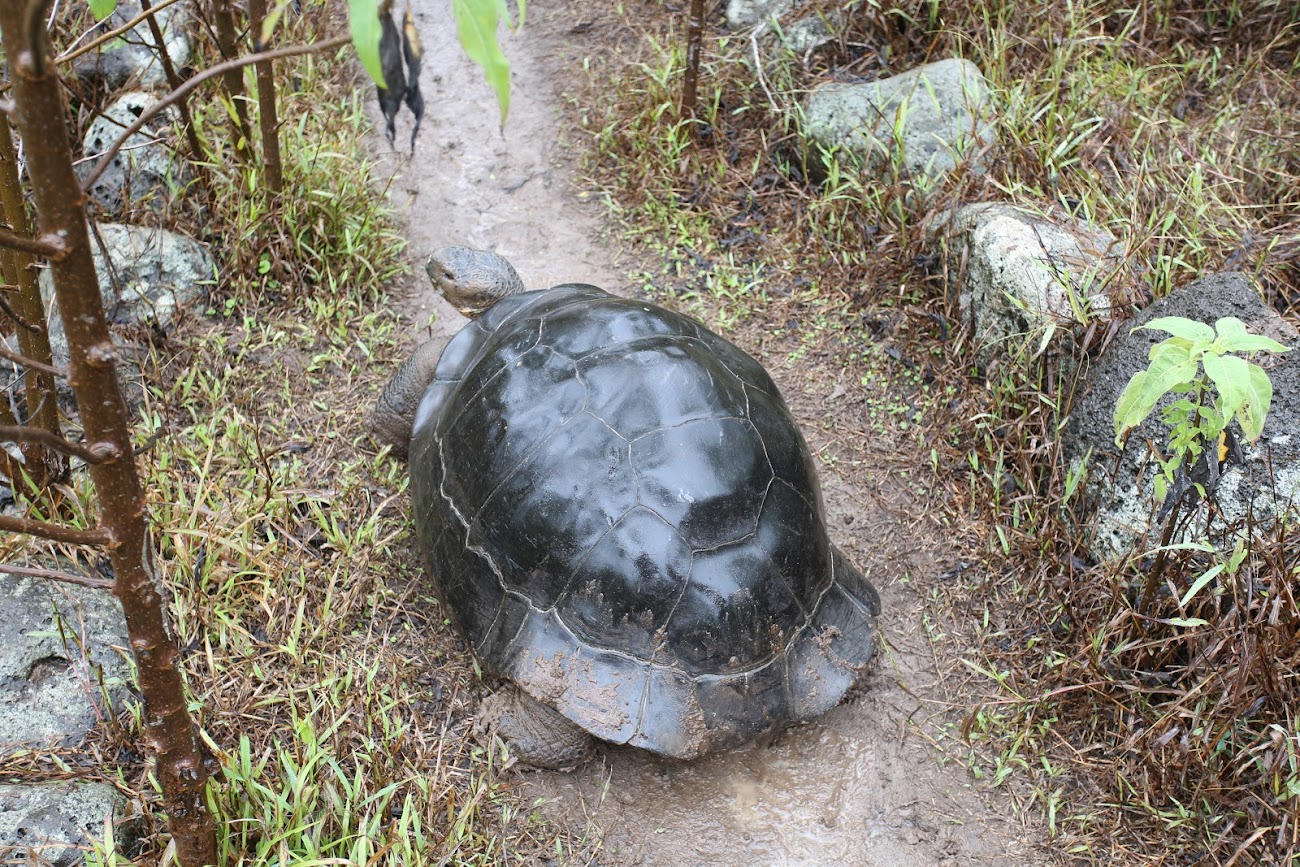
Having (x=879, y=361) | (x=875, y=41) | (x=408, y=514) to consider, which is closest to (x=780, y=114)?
(x=875, y=41)

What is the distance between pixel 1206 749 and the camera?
9.37 feet

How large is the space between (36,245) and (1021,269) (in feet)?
11.3

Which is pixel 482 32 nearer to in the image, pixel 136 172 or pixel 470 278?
pixel 470 278

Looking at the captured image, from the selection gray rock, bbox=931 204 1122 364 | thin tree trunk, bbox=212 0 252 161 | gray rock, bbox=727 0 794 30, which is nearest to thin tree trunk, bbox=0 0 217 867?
thin tree trunk, bbox=212 0 252 161

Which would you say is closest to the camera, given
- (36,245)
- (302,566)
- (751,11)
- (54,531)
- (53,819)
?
(36,245)

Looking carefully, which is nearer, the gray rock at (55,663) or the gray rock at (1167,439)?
the gray rock at (55,663)

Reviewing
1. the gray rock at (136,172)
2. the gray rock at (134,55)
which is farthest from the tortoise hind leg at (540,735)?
the gray rock at (134,55)

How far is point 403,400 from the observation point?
12.2ft

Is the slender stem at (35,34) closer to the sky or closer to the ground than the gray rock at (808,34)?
closer to the sky

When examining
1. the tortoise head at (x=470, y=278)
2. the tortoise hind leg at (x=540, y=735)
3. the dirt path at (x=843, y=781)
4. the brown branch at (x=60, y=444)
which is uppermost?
the brown branch at (x=60, y=444)

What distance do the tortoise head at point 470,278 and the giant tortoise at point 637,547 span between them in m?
0.79

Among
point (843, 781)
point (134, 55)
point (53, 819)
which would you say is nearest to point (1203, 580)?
point (843, 781)

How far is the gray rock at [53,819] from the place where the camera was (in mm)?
2295

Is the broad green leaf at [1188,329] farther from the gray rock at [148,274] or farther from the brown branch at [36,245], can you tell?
the gray rock at [148,274]
